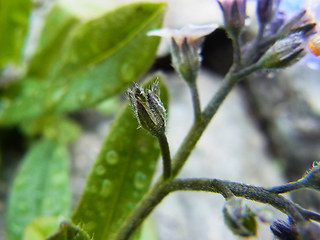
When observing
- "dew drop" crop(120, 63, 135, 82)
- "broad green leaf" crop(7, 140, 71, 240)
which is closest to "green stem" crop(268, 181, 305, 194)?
"dew drop" crop(120, 63, 135, 82)

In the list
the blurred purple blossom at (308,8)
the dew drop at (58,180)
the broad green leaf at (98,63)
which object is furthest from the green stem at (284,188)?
the dew drop at (58,180)

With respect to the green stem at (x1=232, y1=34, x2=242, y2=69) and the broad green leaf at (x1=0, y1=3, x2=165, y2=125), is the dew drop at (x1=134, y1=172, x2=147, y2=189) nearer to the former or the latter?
the broad green leaf at (x1=0, y1=3, x2=165, y2=125)

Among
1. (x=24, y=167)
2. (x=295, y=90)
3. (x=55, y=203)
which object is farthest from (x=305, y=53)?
(x=295, y=90)

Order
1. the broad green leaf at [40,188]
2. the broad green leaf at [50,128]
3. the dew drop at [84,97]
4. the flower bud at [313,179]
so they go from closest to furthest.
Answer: the flower bud at [313,179] < the broad green leaf at [40,188] < the dew drop at [84,97] < the broad green leaf at [50,128]

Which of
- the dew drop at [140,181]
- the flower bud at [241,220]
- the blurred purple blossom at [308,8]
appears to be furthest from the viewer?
the dew drop at [140,181]

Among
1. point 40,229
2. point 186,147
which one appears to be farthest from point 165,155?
point 40,229

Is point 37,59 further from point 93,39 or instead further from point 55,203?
point 55,203

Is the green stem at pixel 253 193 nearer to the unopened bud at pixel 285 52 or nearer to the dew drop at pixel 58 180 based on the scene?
the unopened bud at pixel 285 52

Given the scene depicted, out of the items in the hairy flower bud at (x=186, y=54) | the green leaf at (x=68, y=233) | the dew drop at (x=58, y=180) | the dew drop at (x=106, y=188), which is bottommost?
the dew drop at (x=58, y=180)
